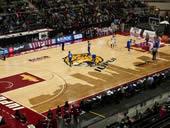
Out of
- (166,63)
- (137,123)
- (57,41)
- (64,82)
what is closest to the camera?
(137,123)

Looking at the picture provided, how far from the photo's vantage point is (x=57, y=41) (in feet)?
144

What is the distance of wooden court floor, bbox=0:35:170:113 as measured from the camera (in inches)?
1113

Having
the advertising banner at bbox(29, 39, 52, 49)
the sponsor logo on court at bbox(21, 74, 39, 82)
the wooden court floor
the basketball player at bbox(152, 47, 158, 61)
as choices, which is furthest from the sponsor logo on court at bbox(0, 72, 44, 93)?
the basketball player at bbox(152, 47, 158, 61)

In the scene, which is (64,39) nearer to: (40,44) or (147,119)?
(40,44)

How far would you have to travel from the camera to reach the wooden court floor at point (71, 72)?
28.3m

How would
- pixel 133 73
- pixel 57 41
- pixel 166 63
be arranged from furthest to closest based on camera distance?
pixel 57 41 → pixel 166 63 → pixel 133 73

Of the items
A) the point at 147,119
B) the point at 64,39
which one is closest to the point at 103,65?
the point at 64,39

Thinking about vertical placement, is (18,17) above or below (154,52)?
above

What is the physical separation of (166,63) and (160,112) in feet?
48.0

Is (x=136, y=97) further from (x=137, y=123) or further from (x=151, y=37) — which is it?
(x=151, y=37)

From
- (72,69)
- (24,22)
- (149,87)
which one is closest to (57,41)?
(24,22)

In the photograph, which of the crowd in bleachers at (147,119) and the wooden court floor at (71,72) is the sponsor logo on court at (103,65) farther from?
the crowd in bleachers at (147,119)

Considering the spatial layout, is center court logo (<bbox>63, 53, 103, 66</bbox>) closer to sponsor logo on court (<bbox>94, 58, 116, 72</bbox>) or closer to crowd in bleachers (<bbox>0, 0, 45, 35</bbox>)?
sponsor logo on court (<bbox>94, 58, 116, 72</bbox>)

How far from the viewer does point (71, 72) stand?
33531mm
